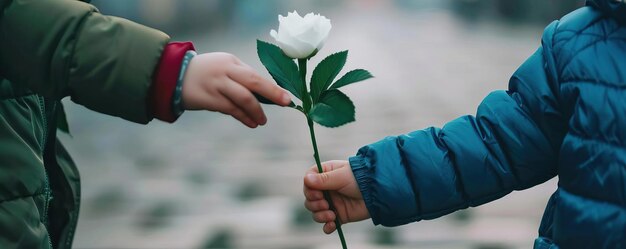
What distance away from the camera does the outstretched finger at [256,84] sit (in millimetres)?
1698

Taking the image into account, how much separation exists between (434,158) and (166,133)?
5355mm

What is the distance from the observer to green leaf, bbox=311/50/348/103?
1.76 metres

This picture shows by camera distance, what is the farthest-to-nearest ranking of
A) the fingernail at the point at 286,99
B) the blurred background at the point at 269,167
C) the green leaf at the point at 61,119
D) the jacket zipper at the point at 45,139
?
the blurred background at the point at 269,167, the green leaf at the point at 61,119, the jacket zipper at the point at 45,139, the fingernail at the point at 286,99

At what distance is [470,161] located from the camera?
2129mm

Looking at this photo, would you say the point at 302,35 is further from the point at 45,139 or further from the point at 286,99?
the point at 45,139

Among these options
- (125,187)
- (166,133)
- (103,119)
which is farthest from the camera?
(103,119)

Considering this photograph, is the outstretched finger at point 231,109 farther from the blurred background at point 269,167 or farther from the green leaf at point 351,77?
the blurred background at point 269,167

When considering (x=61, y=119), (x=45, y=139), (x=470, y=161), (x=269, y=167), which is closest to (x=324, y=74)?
(x=470, y=161)

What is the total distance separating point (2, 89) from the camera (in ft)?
6.37

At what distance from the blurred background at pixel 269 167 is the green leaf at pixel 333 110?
250cm

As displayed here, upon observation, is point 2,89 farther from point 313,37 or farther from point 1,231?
point 313,37

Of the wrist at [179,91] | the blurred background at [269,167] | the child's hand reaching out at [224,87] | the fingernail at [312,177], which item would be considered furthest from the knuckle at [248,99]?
the blurred background at [269,167]

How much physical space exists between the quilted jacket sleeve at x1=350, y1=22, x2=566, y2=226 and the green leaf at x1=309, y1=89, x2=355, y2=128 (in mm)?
414

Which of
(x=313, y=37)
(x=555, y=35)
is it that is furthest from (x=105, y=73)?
(x=555, y=35)
